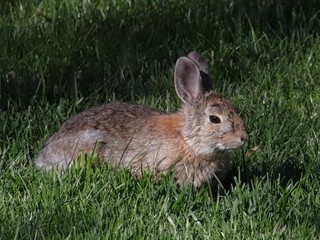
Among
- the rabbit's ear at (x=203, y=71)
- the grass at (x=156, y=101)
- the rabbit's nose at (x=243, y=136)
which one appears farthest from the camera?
the rabbit's ear at (x=203, y=71)

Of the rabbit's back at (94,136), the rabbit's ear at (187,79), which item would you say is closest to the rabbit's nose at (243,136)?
the rabbit's ear at (187,79)

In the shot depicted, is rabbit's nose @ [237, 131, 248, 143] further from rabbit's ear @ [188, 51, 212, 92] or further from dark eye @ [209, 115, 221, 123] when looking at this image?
rabbit's ear @ [188, 51, 212, 92]

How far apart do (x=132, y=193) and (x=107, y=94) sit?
1505 mm

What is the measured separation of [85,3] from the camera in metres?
7.71

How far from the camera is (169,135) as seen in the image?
565cm

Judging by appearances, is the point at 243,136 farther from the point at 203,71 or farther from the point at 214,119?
the point at 203,71

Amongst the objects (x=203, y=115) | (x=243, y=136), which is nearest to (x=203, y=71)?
(x=203, y=115)

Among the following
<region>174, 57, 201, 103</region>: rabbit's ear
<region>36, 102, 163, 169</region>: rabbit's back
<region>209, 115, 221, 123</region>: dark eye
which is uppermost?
<region>174, 57, 201, 103</region>: rabbit's ear

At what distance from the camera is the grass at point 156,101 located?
491 cm

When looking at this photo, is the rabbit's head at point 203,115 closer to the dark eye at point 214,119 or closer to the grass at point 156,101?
the dark eye at point 214,119

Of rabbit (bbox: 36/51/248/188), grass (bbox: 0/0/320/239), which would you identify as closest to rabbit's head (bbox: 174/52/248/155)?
rabbit (bbox: 36/51/248/188)

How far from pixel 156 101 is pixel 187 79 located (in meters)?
0.81

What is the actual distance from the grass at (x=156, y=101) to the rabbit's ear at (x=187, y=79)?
46 centimetres

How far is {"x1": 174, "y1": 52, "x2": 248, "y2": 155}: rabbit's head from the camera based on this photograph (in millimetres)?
5383
